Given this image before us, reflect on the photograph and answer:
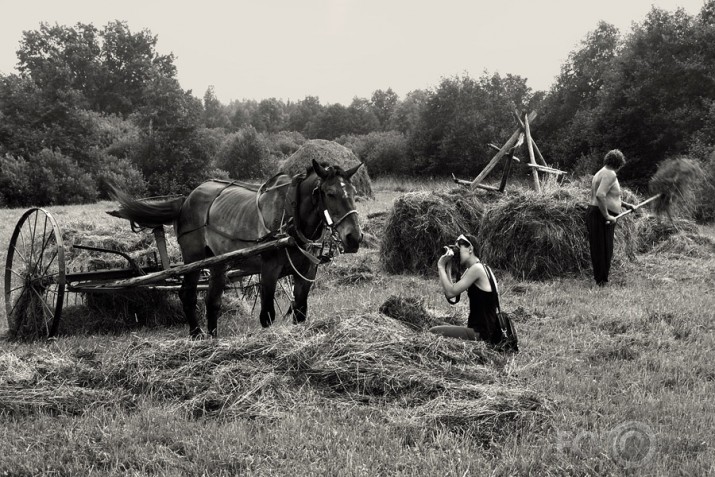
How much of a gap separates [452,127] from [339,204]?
31.9 metres

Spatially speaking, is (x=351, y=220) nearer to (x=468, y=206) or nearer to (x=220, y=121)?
(x=468, y=206)

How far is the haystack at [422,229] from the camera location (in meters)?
11.7

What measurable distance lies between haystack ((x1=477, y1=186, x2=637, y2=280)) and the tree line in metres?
10.3

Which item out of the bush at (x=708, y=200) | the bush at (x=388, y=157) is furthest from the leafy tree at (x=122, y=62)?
the bush at (x=708, y=200)

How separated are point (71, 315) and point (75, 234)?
87.2 inches

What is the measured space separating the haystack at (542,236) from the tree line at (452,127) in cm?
1031

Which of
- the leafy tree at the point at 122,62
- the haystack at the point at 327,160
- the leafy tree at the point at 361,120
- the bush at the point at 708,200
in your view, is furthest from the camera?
the leafy tree at the point at 122,62

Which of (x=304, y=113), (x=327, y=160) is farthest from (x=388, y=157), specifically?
(x=304, y=113)

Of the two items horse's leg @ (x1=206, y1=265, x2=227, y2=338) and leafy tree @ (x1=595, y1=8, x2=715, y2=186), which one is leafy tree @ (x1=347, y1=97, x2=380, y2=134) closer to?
leafy tree @ (x1=595, y1=8, x2=715, y2=186)

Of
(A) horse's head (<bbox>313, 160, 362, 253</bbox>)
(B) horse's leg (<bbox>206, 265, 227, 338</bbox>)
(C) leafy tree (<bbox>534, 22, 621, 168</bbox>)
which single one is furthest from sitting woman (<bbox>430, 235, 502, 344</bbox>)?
(C) leafy tree (<bbox>534, 22, 621, 168</bbox>)

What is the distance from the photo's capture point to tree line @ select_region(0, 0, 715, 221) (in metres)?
25.3

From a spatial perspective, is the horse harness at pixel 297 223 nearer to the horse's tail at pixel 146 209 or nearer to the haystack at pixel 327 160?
the horse's tail at pixel 146 209

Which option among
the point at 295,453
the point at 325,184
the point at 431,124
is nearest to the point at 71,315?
the point at 325,184

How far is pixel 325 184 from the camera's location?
602 centimetres
